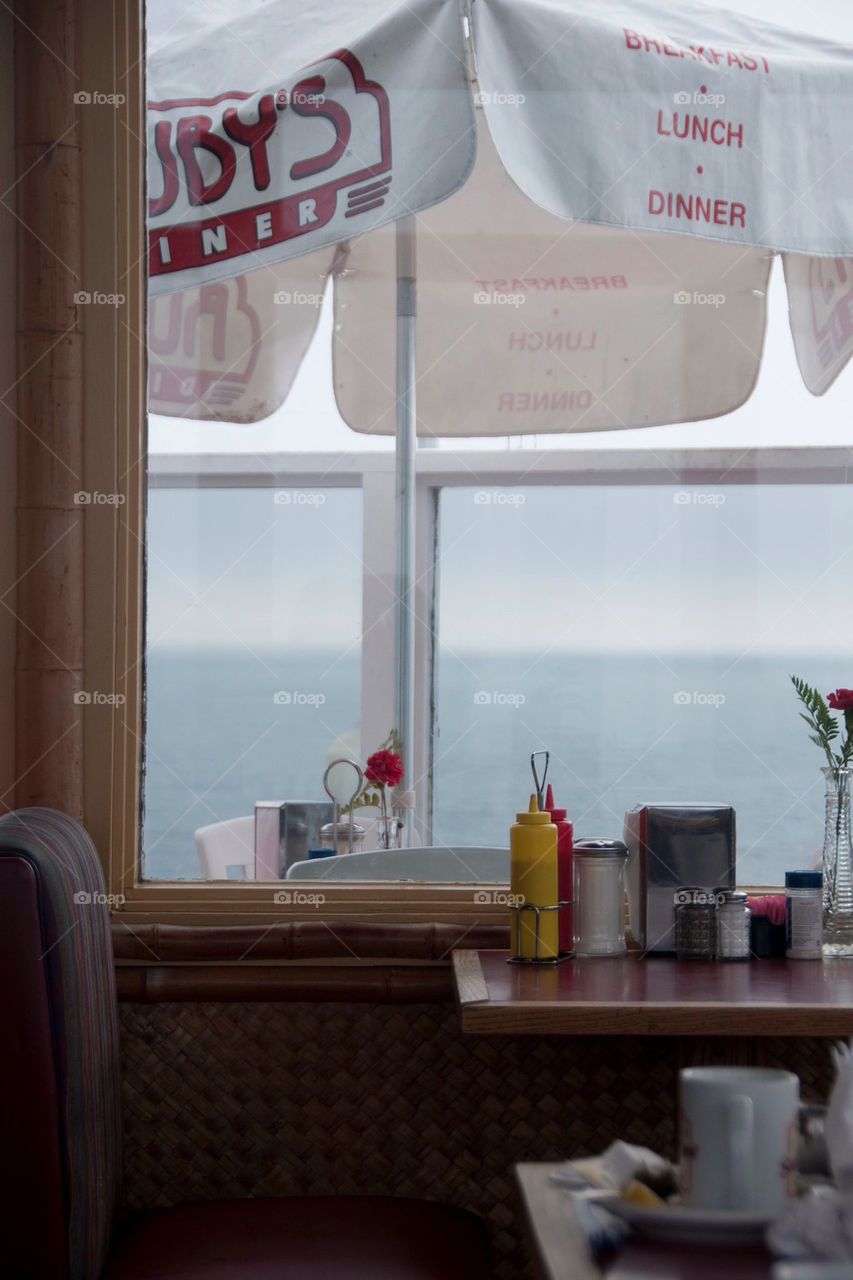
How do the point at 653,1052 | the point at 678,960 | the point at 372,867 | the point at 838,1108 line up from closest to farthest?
the point at 838,1108 → the point at 678,960 → the point at 653,1052 → the point at 372,867

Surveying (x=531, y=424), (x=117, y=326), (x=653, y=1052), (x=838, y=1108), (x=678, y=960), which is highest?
(x=117, y=326)

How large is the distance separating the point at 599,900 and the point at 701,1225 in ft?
3.51

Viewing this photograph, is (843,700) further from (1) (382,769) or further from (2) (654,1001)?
(1) (382,769)

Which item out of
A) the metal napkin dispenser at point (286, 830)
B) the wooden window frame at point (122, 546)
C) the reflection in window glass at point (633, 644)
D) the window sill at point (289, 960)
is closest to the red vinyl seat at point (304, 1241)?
the window sill at point (289, 960)

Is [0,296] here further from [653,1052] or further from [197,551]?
[653,1052]

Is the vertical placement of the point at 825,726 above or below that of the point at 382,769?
above

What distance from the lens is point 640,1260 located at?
3.01 feet

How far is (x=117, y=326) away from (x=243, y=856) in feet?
3.31

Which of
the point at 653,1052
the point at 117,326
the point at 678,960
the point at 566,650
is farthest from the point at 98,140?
the point at 653,1052

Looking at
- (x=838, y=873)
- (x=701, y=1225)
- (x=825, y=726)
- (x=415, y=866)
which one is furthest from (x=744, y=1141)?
(x=415, y=866)

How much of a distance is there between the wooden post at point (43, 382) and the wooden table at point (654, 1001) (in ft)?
2.97

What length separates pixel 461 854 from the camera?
237 centimetres

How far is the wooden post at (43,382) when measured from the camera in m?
2.24

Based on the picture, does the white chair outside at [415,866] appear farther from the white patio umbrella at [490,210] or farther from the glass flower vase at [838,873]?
the glass flower vase at [838,873]
